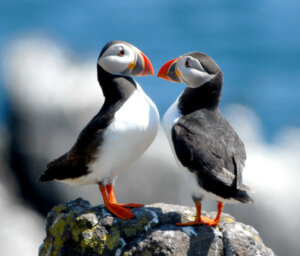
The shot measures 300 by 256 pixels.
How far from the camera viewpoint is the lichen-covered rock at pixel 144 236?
7.42m

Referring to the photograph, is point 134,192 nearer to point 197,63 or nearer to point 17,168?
point 17,168

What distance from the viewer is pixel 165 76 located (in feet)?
26.7

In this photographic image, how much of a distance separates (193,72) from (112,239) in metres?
1.85

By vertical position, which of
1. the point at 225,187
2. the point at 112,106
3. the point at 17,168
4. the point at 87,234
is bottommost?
the point at 17,168

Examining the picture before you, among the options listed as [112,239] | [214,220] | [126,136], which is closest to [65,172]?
[126,136]

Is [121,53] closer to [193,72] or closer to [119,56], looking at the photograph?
[119,56]

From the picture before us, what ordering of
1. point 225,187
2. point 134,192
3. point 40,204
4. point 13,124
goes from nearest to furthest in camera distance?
point 225,187
point 134,192
point 40,204
point 13,124

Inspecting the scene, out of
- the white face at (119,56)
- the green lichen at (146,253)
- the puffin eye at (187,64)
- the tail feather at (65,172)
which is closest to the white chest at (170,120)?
Result: the puffin eye at (187,64)

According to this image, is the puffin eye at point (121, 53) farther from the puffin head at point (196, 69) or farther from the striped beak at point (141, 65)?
the puffin head at point (196, 69)

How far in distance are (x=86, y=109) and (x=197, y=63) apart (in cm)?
630

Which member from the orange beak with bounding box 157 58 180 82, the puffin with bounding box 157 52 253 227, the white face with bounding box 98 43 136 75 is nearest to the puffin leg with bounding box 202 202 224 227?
the puffin with bounding box 157 52 253 227

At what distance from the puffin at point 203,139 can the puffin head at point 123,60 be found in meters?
0.22

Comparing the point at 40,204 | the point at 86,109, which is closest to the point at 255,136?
the point at 86,109

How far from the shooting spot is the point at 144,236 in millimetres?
7527
